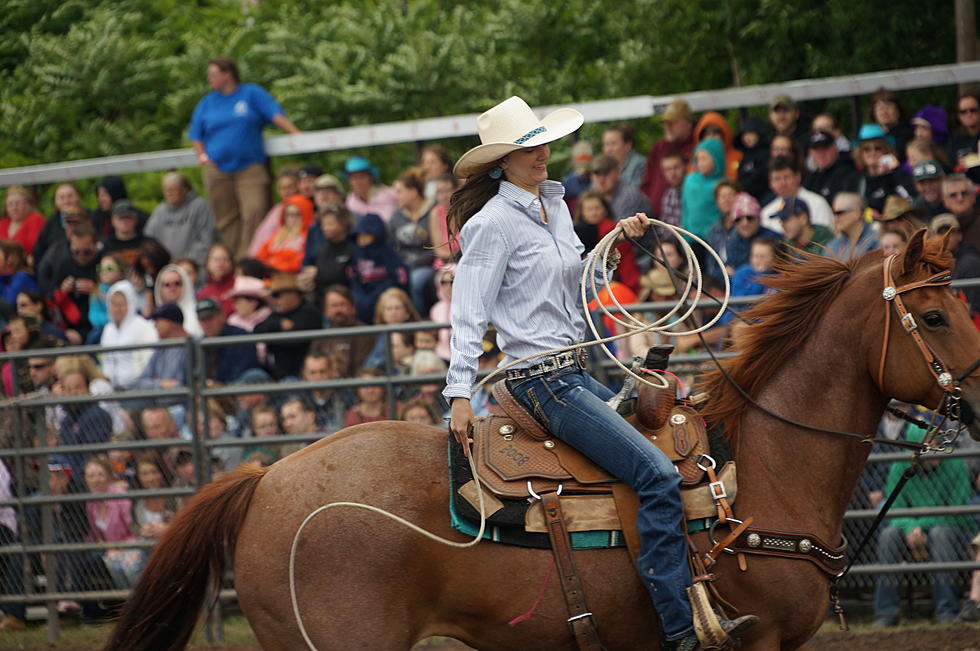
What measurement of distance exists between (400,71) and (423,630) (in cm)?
1121

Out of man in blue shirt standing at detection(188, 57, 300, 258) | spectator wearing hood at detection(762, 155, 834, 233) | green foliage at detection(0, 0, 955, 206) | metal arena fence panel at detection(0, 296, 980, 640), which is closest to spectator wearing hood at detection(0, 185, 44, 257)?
man in blue shirt standing at detection(188, 57, 300, 258)

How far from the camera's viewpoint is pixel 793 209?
9055mm

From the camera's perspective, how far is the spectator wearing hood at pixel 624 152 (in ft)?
36.7

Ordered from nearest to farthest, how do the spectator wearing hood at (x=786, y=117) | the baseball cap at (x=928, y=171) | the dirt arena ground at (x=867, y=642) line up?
1. the dirt arena ground at (x=867, y=642)
2. the baseball cap at (x=928, y=171)
3. the spectator wearing hood at (x=786, y=117)

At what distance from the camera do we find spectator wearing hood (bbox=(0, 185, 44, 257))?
535 inches

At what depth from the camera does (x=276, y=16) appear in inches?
714

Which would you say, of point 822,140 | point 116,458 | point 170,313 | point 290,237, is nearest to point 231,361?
point 116,458

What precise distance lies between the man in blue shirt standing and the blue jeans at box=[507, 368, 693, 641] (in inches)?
315

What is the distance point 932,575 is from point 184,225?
7.95 m

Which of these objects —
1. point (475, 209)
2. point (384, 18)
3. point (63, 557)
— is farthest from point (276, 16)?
point (475, 209)

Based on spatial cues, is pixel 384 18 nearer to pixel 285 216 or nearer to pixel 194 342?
pixel 285 216

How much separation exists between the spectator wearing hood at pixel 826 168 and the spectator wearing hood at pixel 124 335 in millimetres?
5352

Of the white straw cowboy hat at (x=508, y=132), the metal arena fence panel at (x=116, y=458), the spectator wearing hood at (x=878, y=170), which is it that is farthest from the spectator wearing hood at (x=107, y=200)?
the white straw cowboy hat at (x=508, y=132)

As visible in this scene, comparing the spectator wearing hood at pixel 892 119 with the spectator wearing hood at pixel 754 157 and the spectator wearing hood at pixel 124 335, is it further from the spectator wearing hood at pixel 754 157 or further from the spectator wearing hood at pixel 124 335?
the spectator wearing hood at pixel 124 335
